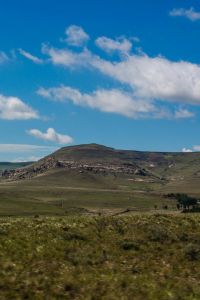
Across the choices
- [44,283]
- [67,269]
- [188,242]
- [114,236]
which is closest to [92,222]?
[114,236]

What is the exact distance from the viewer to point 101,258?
2772cm

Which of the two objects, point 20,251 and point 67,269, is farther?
point 20,251

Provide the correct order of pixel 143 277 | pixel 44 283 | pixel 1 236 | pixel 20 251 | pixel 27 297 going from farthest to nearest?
pixel 1 236, pixel 20 251, pixel 143 277, pixel 44 283, pixel 27 297

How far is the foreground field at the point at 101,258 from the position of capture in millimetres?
22844

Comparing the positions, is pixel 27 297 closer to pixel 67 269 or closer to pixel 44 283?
pixel 44 283

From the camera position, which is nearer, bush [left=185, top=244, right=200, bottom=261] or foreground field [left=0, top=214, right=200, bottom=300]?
foreground field [left=0, top=214, right=200, bottom=300]

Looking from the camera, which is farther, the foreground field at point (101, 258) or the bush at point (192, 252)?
the bush at point (192, 252)

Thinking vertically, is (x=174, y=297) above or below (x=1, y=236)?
below

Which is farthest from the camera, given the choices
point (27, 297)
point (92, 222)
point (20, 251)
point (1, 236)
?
point (92, 222)

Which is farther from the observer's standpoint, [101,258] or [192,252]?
[192,252]

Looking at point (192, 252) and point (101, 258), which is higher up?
point (192, 252)

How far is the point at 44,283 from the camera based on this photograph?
23.2m

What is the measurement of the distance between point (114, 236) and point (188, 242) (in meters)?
4.96

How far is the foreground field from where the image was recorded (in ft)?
74.9
